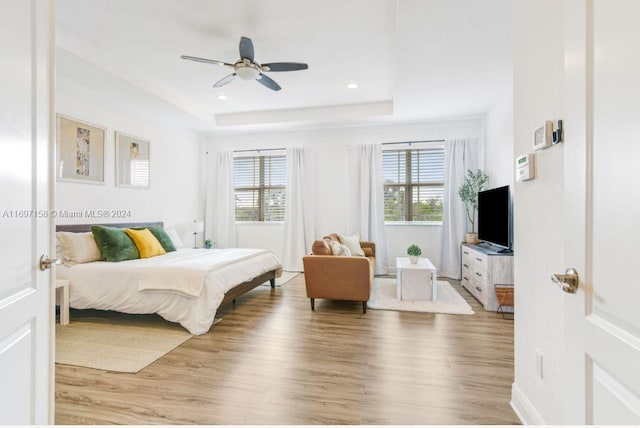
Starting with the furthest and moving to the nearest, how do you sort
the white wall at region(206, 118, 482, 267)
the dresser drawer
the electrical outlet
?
the white wall at region(206, 118, 482, 267) < the dresser drawer < the electrical outlet

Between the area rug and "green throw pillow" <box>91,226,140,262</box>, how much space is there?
2.96m

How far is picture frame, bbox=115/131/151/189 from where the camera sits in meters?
4.43

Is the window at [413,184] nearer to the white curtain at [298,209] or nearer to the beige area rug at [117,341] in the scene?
the white curtain at [298,209]

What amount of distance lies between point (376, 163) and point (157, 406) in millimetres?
4749

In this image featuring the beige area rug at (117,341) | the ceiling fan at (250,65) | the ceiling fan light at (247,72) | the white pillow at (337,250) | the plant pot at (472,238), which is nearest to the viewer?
the beige area rug at (117,341)

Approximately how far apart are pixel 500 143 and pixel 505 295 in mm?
2256

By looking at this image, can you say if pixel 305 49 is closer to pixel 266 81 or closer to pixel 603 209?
pixel 266 81

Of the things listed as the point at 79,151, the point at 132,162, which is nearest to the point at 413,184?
the point at 132,162

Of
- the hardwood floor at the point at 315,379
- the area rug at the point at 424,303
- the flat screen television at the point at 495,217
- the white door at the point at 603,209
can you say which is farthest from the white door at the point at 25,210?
the flat screen television at the point at 495,217

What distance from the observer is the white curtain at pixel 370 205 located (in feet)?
18.1

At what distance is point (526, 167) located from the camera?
1.59 m

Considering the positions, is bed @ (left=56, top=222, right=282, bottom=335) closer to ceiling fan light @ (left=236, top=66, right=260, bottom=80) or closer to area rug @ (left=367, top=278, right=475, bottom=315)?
area rug @ (left=367, top=278, right=475, bottom=315)

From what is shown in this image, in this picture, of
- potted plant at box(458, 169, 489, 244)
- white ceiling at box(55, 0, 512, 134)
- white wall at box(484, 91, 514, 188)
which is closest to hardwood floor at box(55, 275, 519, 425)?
white wall at box(484, 91, 514, 188)

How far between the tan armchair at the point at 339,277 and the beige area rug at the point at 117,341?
4.63 feet
